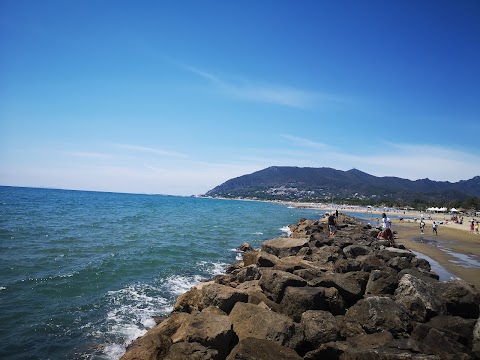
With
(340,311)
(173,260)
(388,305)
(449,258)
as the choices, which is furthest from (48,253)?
(449,258)

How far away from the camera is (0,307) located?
31.0ft

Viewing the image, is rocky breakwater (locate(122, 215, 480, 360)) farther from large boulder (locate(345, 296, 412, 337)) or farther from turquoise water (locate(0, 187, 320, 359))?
turquoise water (locate(0, 187, 320, 359))

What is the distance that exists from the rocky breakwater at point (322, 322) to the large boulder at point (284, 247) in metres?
5.54

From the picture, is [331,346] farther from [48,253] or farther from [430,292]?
[48,253]

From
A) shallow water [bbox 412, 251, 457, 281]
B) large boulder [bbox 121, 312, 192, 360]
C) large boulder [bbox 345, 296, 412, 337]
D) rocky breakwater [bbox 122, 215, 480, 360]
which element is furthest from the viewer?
shallow water [bbox 412, 251, 457, 281]

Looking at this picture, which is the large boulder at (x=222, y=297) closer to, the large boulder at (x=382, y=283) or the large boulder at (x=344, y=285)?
the large boulder at (x=344, y=285)

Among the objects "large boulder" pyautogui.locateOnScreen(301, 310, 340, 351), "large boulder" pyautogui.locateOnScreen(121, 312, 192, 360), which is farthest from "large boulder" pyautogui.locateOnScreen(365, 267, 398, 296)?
"large boulder" pyautogui.locateOnScreen(121, 312, 192, 360)

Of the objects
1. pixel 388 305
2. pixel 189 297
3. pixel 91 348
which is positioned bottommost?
pixel 91 348

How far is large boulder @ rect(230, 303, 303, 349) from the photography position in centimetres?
588

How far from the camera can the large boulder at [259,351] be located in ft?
16.1

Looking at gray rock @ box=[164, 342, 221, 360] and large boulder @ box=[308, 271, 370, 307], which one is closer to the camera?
gray rock @ box=[164, 342, 221, 360]

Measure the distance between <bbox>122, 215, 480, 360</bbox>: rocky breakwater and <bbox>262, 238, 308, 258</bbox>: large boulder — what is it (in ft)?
18.2

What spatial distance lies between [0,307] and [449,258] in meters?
23.7

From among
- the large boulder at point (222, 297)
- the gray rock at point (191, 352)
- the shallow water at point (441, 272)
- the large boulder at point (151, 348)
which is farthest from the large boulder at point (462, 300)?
the large boulder at point (151, 348)
